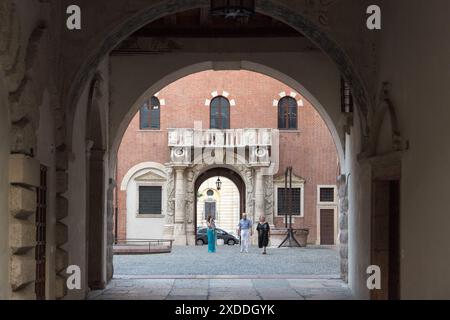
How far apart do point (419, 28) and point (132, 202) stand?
2910 cm

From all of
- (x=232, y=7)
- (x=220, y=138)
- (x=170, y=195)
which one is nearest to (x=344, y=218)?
(x=232, y=7)

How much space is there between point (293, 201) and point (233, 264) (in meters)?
15.3

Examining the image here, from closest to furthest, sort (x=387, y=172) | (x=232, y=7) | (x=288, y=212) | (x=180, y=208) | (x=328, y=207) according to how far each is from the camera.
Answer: (x=232, y=7) → (x=387, y=172) → (x=180, y=208) → (x=288, y=212) → (x=328, y=207)

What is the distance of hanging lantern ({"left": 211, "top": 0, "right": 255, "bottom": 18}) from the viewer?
8055mm

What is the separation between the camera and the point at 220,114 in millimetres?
36906

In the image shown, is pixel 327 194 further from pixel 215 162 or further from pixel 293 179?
pixel 215 162

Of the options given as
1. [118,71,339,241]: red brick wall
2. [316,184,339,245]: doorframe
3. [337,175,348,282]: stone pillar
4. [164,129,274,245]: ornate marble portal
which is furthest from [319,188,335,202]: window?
[337,175,348,282]: stone pillar

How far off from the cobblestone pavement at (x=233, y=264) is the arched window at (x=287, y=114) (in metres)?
10.1

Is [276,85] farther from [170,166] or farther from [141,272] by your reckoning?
[141,272]

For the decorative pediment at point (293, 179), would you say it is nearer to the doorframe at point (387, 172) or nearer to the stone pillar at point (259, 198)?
the stone pillar at point (259, 198)

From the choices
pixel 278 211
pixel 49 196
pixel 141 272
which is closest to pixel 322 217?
pixel 278 211

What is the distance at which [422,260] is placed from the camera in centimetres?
810

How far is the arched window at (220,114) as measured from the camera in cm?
3686

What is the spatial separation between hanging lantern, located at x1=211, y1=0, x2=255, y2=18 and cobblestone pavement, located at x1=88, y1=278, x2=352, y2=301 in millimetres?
5406
